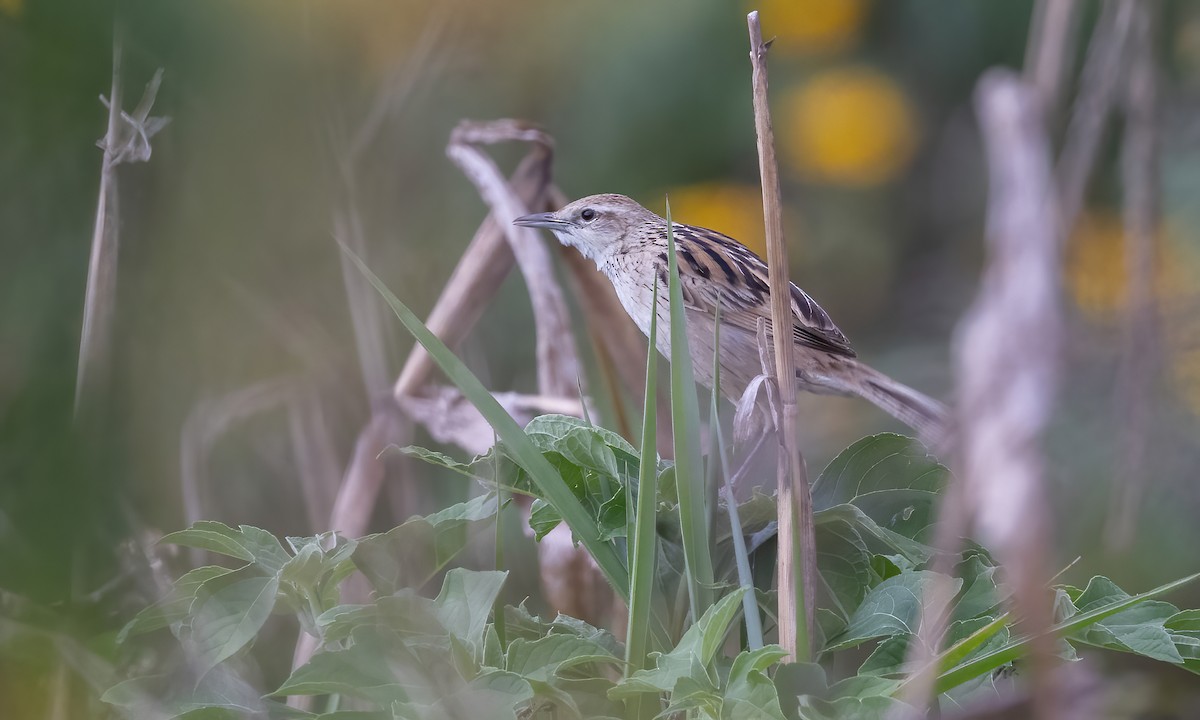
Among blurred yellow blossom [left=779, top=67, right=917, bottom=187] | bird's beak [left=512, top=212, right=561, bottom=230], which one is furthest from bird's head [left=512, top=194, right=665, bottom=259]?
blurred yellow blossom [left=779, top=67, right=917, bottom=187]

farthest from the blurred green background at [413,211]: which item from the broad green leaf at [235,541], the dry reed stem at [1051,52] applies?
the dry reed stem at [1051,52]

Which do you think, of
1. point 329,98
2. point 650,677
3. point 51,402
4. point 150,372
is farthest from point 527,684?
point 150,372

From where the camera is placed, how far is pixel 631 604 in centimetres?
94

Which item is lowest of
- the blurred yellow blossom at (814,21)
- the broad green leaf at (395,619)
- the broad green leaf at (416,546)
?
the broad green leaf at (395,619)

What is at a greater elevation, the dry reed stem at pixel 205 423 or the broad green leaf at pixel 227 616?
the dry reed stem at pixel 205 423

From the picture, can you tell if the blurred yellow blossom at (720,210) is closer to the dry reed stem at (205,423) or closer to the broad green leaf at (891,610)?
the dry reed stem at (205,423)

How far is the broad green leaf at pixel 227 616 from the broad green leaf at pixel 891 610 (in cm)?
50

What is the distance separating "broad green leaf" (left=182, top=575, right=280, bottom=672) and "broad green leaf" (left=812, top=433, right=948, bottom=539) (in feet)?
1.82

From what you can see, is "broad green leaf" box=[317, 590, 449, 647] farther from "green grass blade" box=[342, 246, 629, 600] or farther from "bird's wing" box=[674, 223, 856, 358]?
"bird's wing" box=[674, 223, 856, 358]

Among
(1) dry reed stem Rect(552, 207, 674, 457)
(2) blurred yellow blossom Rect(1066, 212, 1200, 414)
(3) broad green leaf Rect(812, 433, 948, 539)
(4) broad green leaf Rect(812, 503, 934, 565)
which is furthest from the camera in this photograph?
(2) blurred yellow blossom Rect(1066, 212, 1200, 414)

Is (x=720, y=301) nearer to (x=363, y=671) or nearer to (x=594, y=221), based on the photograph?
(x=594, y=221)

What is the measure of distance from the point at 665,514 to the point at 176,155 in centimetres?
154

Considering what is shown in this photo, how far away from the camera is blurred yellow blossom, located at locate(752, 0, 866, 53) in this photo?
3.51 m

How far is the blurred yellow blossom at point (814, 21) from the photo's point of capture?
3510mm
